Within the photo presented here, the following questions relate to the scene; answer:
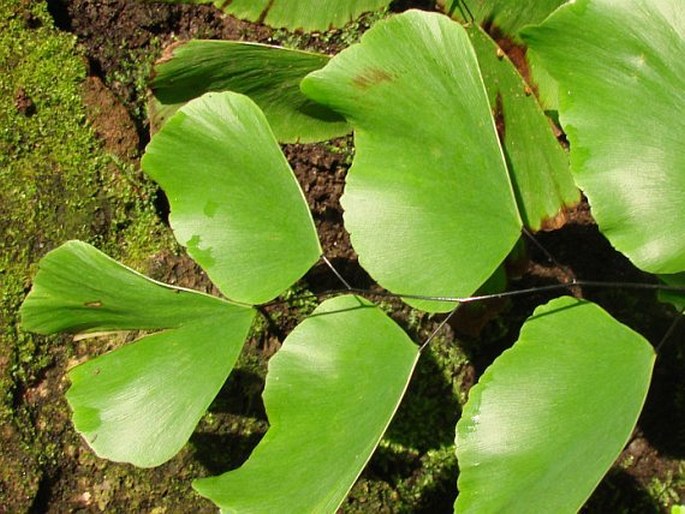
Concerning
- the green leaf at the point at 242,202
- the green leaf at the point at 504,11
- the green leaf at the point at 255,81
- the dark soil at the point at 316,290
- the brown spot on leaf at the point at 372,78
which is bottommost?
the dark soil at the point at 316,290

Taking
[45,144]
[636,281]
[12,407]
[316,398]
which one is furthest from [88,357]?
[636,281]

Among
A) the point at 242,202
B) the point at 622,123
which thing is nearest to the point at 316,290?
the point at 242,202

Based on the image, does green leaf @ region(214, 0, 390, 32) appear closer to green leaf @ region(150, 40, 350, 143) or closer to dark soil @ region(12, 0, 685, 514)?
green leaf @ region(150, 40, 350, 143)

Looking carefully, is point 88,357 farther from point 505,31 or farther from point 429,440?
point 505,31

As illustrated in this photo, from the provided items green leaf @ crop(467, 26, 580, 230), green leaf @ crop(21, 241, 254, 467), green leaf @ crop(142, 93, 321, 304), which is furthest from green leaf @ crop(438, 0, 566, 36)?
green leaf @ crop(21, 241, 254, 467)

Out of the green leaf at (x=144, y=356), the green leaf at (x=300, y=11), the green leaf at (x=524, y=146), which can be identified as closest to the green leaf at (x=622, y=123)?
the green leaf at (x=524, y=146)

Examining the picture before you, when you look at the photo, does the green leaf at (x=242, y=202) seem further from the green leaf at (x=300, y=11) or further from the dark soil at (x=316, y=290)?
the dark soil at (x=316, y=290)

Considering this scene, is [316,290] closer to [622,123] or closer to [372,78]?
[372,78]
